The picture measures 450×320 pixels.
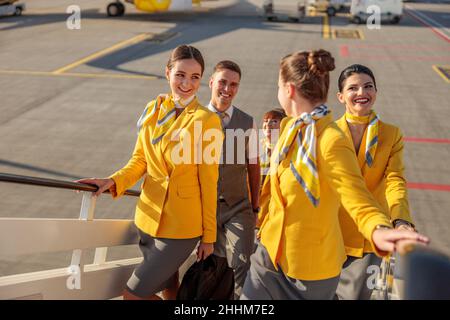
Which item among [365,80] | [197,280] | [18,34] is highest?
[18,34]

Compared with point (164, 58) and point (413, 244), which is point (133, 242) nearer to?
point (413, 244)

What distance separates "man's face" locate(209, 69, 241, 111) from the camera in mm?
4410

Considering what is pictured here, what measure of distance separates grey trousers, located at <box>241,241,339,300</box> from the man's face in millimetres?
1936

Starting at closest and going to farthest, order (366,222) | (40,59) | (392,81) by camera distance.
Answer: (366,222) < (392,81) < (40,59)

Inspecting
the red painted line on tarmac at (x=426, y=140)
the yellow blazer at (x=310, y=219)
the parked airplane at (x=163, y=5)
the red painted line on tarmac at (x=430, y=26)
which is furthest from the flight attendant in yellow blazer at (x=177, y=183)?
the red painted line on tarmac at (x=430, y=26)

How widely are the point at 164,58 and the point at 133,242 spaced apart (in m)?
17.1

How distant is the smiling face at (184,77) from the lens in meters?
3.60

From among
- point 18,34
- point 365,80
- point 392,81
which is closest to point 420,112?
point 392,81

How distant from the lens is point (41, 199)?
971 centimetres

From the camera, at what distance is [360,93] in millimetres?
3754

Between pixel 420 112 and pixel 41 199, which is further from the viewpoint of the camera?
pixel 420 112

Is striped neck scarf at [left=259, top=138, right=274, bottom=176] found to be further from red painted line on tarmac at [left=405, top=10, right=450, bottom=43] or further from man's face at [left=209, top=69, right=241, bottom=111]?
red painted line on tarmac at [left=405, top=10, right=450, bottom=43]

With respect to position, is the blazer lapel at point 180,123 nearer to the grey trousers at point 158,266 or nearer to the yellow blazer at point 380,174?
the grey trousers at point 158,266

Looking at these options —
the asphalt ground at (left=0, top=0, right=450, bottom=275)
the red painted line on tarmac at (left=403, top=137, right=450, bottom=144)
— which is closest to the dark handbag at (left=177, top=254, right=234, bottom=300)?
the asphalt ground at (left=0, top=0, right=450, bottom=275)
